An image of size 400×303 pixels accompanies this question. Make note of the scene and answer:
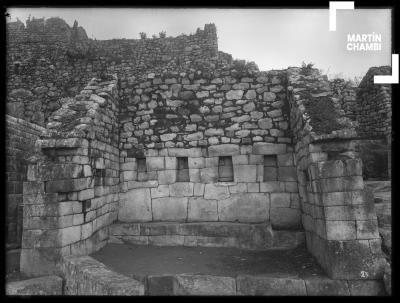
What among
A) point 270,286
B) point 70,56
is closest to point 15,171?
point 270,286

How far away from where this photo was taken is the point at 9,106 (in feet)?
32.4

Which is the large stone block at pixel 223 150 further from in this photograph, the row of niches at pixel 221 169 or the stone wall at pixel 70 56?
the stone wall at pixel 70 56

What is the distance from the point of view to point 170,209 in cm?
696

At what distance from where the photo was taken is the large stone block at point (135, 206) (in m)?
7.04

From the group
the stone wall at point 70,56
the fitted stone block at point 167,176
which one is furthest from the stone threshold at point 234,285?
the stone wall at point 70,56

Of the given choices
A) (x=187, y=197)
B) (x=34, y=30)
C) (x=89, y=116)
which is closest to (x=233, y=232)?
(x=187, y=197)

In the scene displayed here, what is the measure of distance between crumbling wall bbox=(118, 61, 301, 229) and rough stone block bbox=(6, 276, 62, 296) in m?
2.40

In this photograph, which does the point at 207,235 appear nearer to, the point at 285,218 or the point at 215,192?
the point at 215,192

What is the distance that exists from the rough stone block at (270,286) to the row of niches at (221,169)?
2.71 metres

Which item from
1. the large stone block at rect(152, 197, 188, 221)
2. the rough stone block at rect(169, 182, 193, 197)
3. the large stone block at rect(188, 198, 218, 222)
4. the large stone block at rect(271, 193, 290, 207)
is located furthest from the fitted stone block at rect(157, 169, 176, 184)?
the large stone block at rect(271, 193, 290, 207)

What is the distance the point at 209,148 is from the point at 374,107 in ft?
22.9

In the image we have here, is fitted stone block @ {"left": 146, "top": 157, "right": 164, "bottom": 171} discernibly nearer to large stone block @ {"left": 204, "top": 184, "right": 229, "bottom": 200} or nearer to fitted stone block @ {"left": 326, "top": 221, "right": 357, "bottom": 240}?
large stone block @ {"left": 204, "top": 184, "right": 229, "bottom": 200}
